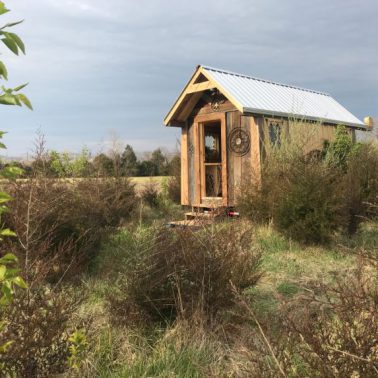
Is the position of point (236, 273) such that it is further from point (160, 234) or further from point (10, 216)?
point (10, 216)

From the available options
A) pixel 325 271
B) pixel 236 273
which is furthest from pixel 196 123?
pixel 236 273

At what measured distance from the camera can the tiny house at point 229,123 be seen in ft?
32.5

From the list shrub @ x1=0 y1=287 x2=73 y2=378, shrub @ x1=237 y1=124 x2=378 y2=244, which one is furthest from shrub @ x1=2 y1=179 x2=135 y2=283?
shrub @ x1=237 y1=124 x2=378 y2=244

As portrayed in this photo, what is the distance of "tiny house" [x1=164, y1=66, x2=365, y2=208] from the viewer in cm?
990

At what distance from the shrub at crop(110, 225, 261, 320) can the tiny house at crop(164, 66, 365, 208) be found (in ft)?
17.3

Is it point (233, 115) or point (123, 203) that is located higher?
point (233, 115)

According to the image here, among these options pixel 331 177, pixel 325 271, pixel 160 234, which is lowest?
pixel 325 271

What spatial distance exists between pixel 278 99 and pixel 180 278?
8.78 m

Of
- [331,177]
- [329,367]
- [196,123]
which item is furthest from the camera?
[196,123]

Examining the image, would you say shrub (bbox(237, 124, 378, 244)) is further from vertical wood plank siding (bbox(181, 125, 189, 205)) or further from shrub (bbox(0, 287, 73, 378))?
shrub (bbox(0, 287, 73, 378))

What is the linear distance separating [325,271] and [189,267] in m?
3.00

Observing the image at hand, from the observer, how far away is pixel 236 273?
13.1 ft

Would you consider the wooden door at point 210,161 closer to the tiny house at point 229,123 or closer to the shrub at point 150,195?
the tiny house at point 229,123

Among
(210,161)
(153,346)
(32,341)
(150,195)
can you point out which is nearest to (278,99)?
(210,161)
